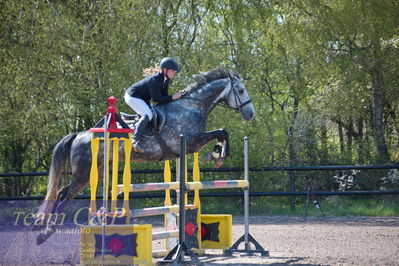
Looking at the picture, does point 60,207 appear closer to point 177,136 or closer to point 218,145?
point 177,136

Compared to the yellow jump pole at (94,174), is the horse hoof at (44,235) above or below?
below

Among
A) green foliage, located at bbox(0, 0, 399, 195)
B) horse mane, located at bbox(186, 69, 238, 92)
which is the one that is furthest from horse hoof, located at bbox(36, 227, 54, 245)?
green foliage, located at bbox(0, 0, 399, 195)

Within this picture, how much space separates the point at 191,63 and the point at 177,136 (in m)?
5.38

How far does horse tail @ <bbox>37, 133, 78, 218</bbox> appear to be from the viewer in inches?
230

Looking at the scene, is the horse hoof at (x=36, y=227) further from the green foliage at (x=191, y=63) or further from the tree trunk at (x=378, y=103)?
the tree trunk at (x=378, y=103)

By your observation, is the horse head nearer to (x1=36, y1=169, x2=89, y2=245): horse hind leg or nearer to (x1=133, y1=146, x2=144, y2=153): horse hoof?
(x1=133, y1=146, x2=144, y2=153): horse hoof

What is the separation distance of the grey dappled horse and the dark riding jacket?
0.96 feet

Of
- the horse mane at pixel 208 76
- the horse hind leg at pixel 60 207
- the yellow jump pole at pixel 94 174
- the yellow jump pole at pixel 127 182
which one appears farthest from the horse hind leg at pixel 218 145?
the yellow jump pole at pixel 94 174

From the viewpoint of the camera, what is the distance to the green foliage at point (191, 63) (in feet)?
36.8

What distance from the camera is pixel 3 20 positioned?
1148cm

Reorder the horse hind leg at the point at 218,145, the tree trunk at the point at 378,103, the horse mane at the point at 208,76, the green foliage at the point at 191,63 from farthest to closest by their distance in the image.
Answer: the tree trunk at the point at 378,103, the green foliage at the point at 191,63, the horse mane at the point at 208,76, the horse hind leg at the point at 218,145

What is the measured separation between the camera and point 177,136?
656 centimetres

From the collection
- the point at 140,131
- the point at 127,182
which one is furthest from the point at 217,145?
the point at 127,182

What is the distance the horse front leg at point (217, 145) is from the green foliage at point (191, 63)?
5.04 m
